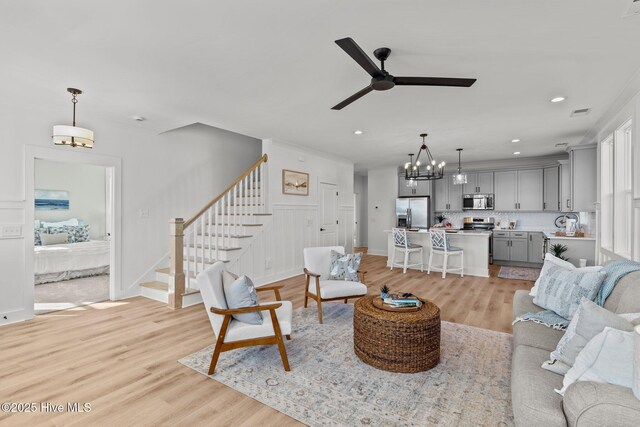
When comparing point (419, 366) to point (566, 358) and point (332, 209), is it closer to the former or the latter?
point (566, 358)

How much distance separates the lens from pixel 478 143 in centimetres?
588

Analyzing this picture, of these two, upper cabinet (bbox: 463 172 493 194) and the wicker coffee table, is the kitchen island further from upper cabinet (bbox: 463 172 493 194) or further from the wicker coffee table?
the wicker coffee table

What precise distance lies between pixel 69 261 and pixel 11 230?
7.93ft

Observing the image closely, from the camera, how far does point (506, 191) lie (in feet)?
24.8

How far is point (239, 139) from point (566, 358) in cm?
618

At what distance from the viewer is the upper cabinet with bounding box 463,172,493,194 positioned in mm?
7789

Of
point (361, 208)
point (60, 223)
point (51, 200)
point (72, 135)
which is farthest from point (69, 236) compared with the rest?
point (361, 208)

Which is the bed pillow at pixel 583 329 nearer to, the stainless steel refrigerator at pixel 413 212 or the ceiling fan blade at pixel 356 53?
the ceiling fan blade at pixel 356 53

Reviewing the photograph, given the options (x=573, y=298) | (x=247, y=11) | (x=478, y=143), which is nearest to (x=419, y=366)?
(x=573, y=298)

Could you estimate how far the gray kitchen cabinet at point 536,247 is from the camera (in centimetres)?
683

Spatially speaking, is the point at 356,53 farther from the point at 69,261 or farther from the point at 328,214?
the point at 69,261

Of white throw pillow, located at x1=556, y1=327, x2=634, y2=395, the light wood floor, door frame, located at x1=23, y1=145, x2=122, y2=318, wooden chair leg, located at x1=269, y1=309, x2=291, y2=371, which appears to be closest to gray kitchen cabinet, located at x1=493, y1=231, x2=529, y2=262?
the light wood floor

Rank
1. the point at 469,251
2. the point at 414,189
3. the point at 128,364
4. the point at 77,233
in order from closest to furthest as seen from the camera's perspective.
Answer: the point at 128,364
the point at 469,251
the point at 77,233
the point at 414,189

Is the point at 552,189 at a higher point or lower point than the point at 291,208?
higher
